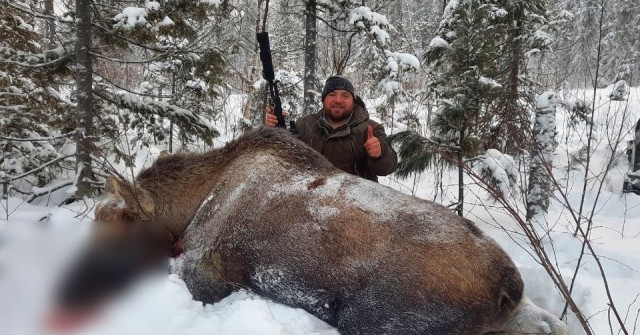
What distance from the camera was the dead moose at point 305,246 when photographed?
258 cm

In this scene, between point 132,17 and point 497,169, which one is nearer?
point 132,17

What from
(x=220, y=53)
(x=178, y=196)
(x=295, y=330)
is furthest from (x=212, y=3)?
(x=295, y=330)

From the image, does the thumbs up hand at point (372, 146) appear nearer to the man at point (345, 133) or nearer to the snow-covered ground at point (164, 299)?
the man at point (345, 133)

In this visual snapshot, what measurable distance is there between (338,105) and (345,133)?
0.35 metres

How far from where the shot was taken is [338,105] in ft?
16.3

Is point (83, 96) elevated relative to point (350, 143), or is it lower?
elevated

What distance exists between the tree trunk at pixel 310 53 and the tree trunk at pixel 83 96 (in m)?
3.82

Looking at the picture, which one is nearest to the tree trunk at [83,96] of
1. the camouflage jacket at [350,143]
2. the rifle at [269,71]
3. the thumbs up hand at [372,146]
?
the rifle at [269,71]

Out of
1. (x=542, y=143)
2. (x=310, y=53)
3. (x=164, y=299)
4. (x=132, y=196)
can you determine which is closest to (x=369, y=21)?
(x=310, y=53)

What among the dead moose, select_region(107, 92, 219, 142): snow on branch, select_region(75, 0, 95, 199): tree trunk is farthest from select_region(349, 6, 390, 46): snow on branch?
the dead moose

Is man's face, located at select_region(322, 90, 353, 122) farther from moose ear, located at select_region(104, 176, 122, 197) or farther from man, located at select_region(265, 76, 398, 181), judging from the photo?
moose ear, located at select_region(104, 176, 122, 197)

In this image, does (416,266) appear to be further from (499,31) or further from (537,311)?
(499,31)

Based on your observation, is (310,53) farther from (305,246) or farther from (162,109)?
(305,246)

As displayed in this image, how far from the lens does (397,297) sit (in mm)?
2623
